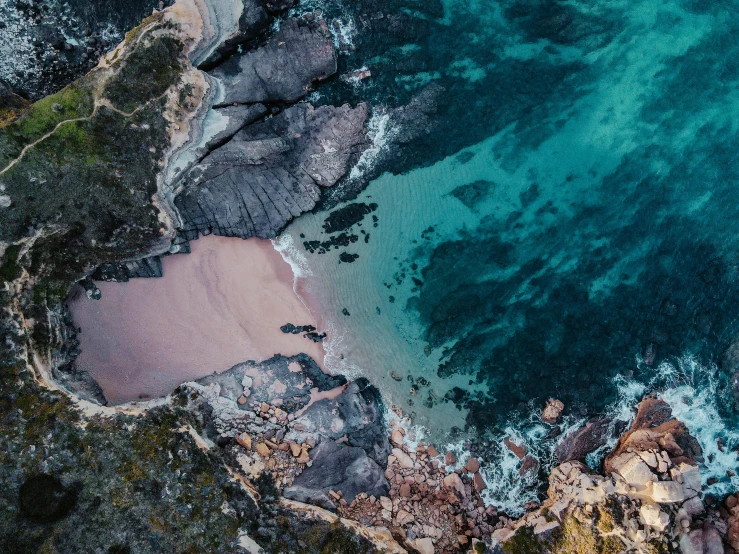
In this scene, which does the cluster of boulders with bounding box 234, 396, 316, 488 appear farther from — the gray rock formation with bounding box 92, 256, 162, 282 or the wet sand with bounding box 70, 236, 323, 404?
the gray rock formation with bounding box 92, 256, 162, 282

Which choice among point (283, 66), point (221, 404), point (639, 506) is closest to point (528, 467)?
point (639, 506)

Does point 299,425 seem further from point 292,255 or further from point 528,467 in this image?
point 528,467

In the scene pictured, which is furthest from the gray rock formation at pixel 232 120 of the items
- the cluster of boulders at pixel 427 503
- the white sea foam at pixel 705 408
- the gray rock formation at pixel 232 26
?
the white sea foam at pixel 705 408

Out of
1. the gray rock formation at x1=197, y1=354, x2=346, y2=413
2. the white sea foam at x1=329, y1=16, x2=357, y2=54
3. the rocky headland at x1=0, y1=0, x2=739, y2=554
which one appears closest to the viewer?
the rocky headland at x1=0, y1=0, x2=739, y2=554

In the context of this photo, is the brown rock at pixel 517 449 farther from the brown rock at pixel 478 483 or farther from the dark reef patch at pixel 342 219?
the dark reef patch at pixel 342 219

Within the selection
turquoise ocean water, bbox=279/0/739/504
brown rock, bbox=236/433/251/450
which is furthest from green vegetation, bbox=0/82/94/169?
brown rock, bbox=236/433/251/450

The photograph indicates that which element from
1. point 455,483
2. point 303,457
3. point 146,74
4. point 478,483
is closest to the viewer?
point 146,74

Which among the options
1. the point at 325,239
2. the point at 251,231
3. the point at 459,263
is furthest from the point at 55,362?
the point at 459,263
